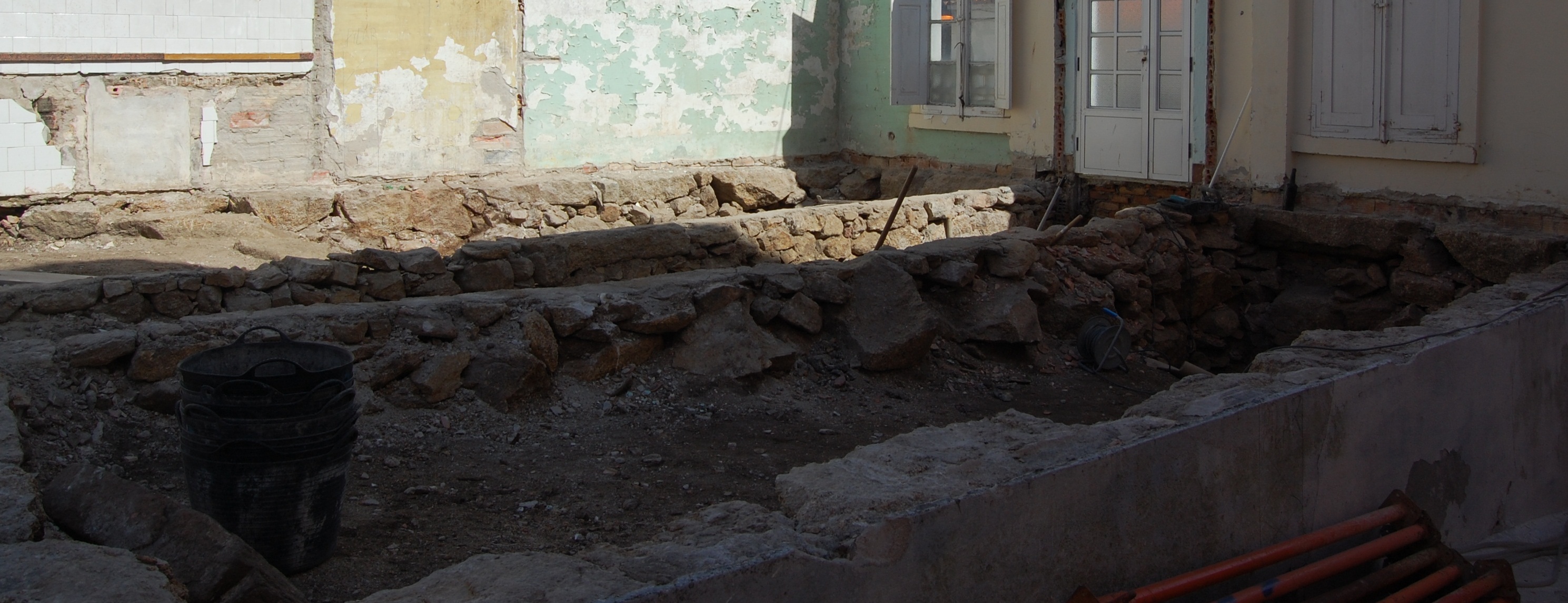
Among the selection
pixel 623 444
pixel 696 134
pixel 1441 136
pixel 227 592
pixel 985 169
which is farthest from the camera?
pixel 696 134

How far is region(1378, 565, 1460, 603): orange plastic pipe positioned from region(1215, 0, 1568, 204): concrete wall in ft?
14.9

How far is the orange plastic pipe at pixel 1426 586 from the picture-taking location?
434 centimetres

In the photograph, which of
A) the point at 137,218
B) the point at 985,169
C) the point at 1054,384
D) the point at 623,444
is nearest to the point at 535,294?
the point at 623,444

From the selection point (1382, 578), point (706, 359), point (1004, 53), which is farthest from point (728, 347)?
point (1004, 53)

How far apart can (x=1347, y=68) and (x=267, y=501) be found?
310 inches

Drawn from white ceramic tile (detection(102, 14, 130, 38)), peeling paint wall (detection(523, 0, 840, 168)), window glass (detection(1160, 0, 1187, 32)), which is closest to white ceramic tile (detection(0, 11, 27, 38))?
white ceramic tile (detection(102, 14, 130, 38))

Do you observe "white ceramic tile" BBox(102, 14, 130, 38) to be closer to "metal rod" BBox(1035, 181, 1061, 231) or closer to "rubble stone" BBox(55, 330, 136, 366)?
"rubble stone" BBox(55, 330, 136, 366)

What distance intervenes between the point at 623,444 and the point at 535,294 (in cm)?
105

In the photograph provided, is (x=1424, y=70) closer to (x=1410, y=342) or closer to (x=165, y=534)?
(x=1410, y=342)

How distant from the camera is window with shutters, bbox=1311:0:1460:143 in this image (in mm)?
8461

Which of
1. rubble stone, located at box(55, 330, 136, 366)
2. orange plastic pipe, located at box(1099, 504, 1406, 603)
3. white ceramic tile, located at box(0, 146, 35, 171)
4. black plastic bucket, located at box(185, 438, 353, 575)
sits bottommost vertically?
orange plastic pipe, located at box(1099, 504, 1406, 603)

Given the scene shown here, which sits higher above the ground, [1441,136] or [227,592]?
[1441,136]

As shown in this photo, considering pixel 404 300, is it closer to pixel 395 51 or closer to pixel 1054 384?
pixel 1054 384

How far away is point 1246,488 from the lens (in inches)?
169
